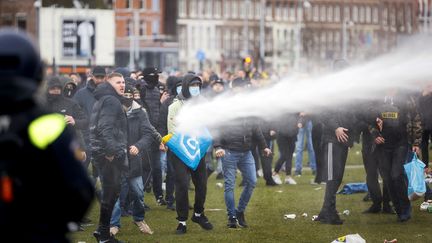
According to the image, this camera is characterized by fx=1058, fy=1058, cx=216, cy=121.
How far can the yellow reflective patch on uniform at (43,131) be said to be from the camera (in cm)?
498

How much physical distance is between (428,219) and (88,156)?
4856mm

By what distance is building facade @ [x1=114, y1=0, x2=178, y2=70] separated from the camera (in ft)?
384

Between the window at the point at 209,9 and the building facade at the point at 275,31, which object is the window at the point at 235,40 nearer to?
the building facade at the point at 275,31

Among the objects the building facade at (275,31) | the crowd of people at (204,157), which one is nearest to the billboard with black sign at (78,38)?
the building facade at (275,31)

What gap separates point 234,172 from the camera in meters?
14.0

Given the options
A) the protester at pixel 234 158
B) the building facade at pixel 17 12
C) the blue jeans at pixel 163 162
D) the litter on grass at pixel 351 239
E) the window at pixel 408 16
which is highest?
the building facade at pixel 17 12

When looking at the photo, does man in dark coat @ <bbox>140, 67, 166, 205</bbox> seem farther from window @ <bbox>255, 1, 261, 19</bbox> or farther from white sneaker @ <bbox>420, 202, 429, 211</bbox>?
window @ <bbox>255, 1, 261, 19</bbox>

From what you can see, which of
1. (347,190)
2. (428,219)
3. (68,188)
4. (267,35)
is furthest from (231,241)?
(267,35)

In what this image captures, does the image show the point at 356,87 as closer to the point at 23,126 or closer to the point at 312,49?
the point at 23,126

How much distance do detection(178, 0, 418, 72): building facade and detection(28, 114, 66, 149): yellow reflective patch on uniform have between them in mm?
71402

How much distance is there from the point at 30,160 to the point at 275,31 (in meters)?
128

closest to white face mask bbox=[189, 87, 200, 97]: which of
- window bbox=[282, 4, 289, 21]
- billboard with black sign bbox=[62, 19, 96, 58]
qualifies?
billboard with black sign bbox=[62, 19, 96, 58]

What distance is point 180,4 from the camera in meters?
146

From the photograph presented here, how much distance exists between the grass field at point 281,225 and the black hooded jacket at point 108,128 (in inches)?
56.9
